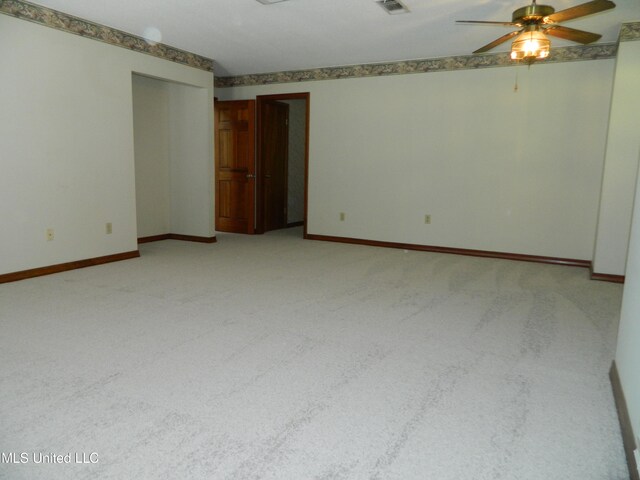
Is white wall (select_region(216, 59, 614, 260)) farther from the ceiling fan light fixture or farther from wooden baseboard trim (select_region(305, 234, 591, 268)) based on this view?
the ceiling fan light fixture

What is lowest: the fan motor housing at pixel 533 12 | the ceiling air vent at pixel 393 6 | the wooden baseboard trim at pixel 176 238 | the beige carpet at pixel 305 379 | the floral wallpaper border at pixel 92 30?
the beige carpet at pixel 305 379

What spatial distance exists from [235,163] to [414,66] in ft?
10.3

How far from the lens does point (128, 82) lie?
17.0ft

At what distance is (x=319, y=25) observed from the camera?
4629mm

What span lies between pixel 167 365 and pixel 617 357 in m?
2.44

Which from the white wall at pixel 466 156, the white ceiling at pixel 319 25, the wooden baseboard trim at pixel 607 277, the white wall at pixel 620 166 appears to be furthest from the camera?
the white wall at pixel 466 156

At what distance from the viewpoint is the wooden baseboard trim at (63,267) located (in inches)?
165

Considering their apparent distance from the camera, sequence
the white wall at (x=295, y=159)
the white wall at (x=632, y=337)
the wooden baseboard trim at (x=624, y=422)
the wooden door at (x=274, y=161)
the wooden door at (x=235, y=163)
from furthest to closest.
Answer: the white wall at (x=295, y=159) < the wooden door at (x=274, y=161) < the wooden door at (x=235, y=163) < the white wall at (x=632, y=337) < the wooden baseboard trim at (x=624, y=422)

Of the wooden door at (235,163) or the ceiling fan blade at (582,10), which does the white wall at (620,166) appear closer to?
the ceiling fan blade at (582,10)

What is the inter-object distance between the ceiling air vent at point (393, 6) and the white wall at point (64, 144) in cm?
291

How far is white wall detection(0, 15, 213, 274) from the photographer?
4102 mm

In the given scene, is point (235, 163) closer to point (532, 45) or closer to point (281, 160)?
point (281, 160)

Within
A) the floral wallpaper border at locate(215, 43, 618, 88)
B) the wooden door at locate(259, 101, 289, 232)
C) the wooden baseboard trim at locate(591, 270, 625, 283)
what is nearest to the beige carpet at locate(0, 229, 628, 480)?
the wooden baseboard trim at locate(591, 270, 625, 283)

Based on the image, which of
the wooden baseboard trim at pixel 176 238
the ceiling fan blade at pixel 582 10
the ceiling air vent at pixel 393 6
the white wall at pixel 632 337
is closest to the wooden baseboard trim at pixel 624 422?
the white wall at pixel 632 337
